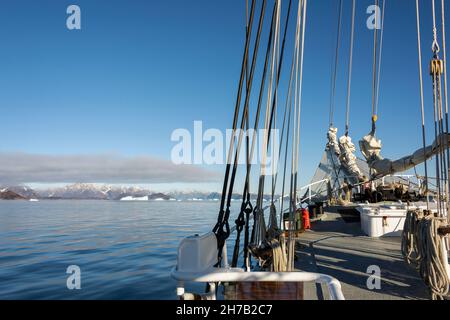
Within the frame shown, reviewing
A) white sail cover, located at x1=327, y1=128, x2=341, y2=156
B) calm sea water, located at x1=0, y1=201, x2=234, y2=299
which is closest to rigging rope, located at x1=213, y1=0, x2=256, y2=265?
calm sea water, located at x1=0, y1=201, x2=234, y2=299

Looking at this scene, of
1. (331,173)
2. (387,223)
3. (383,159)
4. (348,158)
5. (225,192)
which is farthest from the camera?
(331,173)

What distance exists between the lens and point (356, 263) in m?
5.96

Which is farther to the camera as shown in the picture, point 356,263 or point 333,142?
point 333,142

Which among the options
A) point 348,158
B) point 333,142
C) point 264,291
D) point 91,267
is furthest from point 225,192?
point 333,142

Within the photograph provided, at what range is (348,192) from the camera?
50.9 feet

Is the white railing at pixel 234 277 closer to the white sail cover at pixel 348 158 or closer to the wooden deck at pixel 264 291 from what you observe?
the wooden deck at pixel 264 291

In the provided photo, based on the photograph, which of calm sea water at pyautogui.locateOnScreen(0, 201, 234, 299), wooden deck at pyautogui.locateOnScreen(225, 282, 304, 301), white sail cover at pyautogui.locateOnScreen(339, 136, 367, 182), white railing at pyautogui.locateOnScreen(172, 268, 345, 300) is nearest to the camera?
white railing at pyautogui.locateOnScreen(172, 268, 345, 300)

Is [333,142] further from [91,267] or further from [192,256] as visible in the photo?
[192,256]

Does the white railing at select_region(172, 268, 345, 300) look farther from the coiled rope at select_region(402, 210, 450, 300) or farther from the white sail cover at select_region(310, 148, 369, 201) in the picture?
the white sail cover at select_region(310, 148, 369, 201)

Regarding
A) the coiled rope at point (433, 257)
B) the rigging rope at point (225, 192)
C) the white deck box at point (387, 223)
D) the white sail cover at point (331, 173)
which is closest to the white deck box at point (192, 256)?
the rigging rope at point (225, 192)

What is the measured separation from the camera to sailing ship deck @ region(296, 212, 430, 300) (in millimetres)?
4383
